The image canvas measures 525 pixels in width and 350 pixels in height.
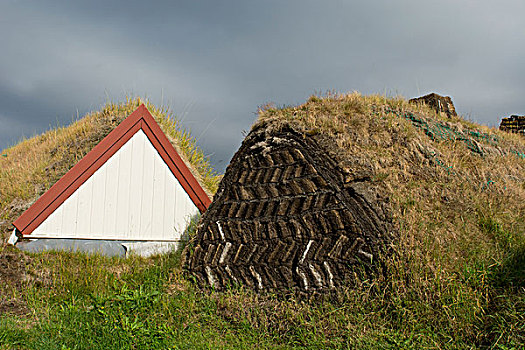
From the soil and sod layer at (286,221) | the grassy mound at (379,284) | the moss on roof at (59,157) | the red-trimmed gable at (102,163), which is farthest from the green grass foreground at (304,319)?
the moss on roof at (59,157)

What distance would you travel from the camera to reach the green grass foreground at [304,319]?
531cm

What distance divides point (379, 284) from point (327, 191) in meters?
1.85

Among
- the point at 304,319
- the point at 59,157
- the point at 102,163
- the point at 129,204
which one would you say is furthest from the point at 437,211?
the point at 59,157

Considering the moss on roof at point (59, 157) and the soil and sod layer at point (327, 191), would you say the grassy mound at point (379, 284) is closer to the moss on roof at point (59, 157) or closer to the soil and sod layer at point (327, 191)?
the soil and sod layer at point (327, 191)

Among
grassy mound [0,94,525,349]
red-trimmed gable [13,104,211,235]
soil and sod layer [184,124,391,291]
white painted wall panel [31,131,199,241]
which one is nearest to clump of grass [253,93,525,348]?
grassy mound [0,94,525,349]

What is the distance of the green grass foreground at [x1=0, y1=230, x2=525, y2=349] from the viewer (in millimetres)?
5312

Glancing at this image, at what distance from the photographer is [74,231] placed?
9125mm

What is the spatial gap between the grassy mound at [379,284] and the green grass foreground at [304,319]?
0.02 metres

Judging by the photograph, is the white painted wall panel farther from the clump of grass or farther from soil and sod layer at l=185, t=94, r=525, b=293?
the clump of grass

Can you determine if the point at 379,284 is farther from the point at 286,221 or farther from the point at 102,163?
the point at 102,163

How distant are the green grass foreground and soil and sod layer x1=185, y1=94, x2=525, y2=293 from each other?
0.46 meters

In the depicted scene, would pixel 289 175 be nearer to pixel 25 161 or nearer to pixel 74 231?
pixel 74 231

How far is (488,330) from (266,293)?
11.3 ft

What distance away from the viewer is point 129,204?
32.4ft
